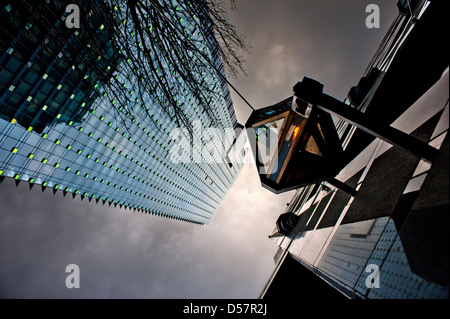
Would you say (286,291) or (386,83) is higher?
(386,83)

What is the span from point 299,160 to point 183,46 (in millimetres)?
3647

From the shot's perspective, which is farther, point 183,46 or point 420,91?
point 420,91

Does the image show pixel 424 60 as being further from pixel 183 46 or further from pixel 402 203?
pixel 183 46

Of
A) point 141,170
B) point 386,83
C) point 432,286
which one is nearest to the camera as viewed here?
point 432,286

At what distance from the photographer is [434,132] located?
3342mm

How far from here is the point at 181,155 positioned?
194 ft

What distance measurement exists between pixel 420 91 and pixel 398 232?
11.1 ft

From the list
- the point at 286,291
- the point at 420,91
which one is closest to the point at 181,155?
the point at 286,291
